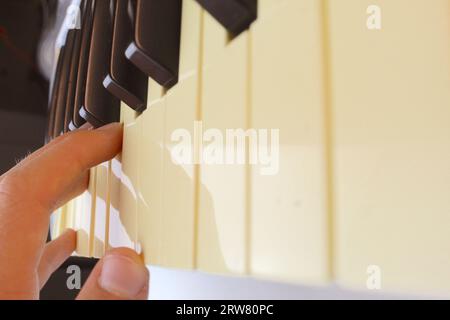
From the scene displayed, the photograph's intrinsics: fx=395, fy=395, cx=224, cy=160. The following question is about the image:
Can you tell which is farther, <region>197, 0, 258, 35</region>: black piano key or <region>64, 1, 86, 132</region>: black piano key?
<region>64, 1, 86, 132</region>: black piano key

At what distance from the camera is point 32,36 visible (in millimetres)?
1622

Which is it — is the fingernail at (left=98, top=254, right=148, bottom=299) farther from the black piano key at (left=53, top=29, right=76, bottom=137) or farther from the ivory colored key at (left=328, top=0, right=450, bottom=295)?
the black piano key at (left=53, top=29, right=76, bottom=137)

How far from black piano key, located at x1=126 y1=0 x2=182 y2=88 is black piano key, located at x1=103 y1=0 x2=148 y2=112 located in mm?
89

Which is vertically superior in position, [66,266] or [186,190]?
[186,190]

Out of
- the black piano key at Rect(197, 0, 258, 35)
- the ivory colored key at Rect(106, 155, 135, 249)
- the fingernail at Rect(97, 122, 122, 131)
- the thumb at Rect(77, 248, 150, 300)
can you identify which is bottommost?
the thumb at Rect(77, 248, 150, 300)

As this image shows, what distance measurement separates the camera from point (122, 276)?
39 cm

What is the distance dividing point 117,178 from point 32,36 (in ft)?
4.34

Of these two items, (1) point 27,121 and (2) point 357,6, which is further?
(1) point 27,121

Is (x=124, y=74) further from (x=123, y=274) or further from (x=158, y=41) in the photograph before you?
(x=123, y=274)

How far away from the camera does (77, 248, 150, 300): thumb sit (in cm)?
40

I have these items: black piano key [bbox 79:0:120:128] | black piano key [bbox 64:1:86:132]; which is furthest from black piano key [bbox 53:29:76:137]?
black piano key [bbox 79:0:120:128]

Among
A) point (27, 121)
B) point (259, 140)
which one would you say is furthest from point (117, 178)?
point (27, 121)

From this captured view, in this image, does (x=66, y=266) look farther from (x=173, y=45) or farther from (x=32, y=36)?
(x=173, y=45)

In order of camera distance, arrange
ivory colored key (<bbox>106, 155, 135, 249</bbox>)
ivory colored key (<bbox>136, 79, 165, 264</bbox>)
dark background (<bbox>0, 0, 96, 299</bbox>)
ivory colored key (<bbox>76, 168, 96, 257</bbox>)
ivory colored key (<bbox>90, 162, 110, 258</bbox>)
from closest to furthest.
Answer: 1. ivory colored key (<bbox>136, 79, 165, 264</bbox>)
2. ivory colored key (<bbox>106, 155, 135, 249</bbox>)
3. ivory colored key (<bbox>90, 162, 110, 258</bbox>)
4. ivory colored key (<bbox>76, 168, 96, 257</bbox>)
5. dark background (<bbox>0, 0, 96, 299</bbox>)
